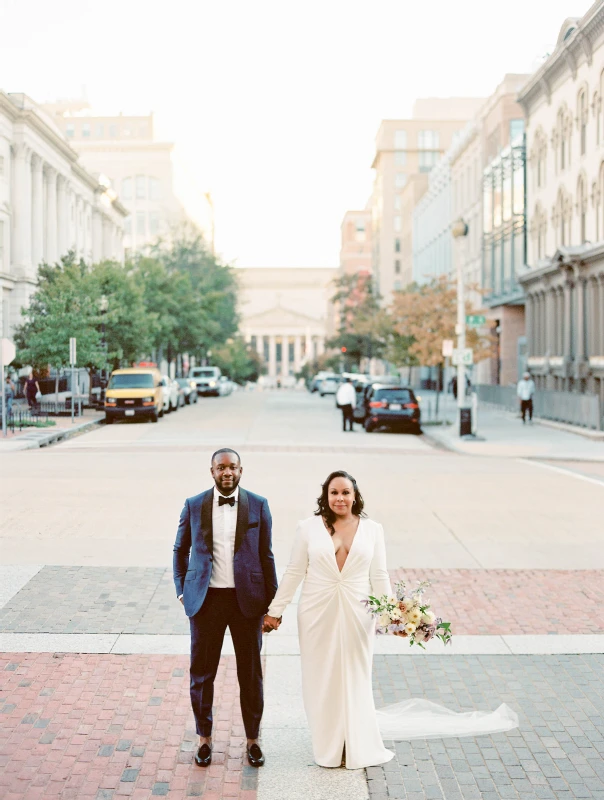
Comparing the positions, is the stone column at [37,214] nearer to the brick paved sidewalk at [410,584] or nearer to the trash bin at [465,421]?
the trash bin at [465,421]

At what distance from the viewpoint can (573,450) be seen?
24.6 metres

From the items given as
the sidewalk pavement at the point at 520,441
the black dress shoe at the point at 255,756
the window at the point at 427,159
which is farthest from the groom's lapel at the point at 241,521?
the window at the point at 427,159

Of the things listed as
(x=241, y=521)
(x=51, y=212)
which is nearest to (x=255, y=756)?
(x=241, y=521)

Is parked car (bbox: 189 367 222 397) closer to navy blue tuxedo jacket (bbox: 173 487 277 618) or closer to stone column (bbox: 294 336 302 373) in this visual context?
navy blue tuxedo jacket (bbox: 173 487 277 618)

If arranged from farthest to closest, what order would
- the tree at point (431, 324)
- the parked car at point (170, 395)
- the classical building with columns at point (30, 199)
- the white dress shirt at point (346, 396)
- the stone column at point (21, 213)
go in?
1. the stone column at point (21, 213)
2. the classical building with columns at point (30, 199)
3. the parked car at point (170, 395)
4. the tree at point (431, 324)
5. the white dress shirt at point (346, 396)

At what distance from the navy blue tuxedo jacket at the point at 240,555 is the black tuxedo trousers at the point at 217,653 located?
8 cm

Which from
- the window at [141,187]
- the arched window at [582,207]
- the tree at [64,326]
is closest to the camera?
the arched window at [582,207]

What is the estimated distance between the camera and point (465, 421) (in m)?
28.2

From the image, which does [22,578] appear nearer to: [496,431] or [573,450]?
[573,450]

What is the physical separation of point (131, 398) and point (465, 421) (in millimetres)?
12171

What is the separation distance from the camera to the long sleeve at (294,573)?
5449 mm

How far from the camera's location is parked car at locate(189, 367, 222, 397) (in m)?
62.2

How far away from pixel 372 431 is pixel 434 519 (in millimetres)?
18437

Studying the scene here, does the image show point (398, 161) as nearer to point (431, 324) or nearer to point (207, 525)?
point (431, 324)
